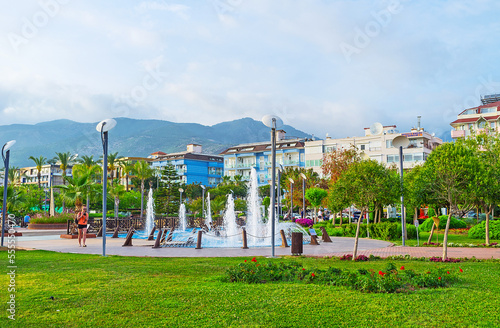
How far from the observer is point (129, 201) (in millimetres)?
69812

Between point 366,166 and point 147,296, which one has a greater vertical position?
point 366,166

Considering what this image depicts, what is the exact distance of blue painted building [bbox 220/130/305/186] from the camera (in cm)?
8144

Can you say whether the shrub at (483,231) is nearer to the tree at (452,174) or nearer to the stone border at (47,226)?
the tree at (452,174)

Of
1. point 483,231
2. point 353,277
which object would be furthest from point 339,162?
point 353,277

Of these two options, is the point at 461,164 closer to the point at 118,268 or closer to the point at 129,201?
the point at 118,268

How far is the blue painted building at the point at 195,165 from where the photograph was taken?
98.1 m

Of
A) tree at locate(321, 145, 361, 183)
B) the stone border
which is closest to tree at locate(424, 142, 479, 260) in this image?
tree at locate(321, 145, 361, 183)

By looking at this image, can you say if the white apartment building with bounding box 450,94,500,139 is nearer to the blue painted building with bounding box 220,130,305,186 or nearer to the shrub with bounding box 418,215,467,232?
the blue painted building with bounding box 220,130,305,186

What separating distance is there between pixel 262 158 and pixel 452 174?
75.4m

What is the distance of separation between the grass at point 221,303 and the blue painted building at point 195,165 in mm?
87353

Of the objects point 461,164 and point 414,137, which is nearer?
point 461,164

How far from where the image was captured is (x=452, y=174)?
12203 mm

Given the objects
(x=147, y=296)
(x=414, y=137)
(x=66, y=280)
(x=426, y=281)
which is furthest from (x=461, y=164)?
(x=414, y=137)

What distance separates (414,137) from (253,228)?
4778 cm
